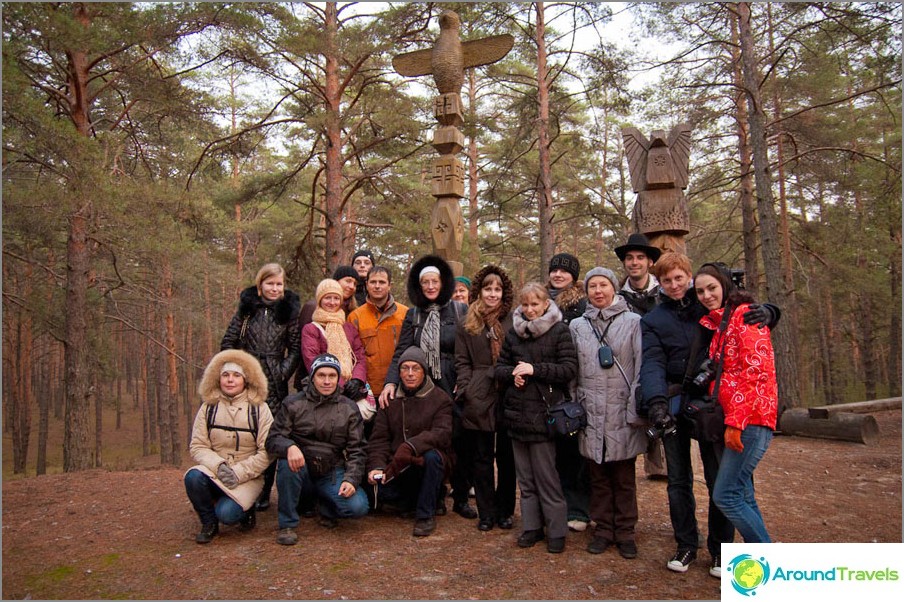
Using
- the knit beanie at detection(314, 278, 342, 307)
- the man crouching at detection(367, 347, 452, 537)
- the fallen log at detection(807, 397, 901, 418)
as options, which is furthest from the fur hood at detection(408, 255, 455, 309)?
the fallen log at detection(807, 397, 901, 418)

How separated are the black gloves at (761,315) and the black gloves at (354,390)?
2894 millimetres

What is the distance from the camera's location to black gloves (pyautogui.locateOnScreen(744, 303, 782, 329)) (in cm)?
305

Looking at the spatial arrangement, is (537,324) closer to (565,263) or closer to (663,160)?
(565,263)

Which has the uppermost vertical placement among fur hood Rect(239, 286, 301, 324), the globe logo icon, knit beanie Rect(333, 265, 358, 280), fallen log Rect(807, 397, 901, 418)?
knit beanie Rect(333, 265, 358, 280)

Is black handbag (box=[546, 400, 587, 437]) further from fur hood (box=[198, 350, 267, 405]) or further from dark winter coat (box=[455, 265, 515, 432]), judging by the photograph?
fur hood (box=[198, 350, 267, 405])

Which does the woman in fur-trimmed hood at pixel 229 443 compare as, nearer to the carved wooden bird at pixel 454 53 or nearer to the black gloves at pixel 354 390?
the black gloves at pixel 354 390

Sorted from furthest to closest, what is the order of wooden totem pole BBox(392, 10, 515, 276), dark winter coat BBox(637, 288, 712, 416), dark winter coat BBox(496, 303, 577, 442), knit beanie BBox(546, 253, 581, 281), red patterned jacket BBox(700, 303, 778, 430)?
1. wooden totem pole BBox(392, 10, 515, 276)
2. knit beanie BBox(546, 253, 581, 281)
3. dark winter coat BBox(496, 303, 577, 442)
4. dark winter coat BBox(637, 288, 712, 416)
5. red patterned jacket BBox(700, 303, 778, 430)

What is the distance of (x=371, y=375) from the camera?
4863 millimetres

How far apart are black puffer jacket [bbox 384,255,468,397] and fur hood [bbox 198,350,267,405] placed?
0.99m

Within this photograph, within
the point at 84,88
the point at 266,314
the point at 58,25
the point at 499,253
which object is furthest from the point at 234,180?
the point at 266,314

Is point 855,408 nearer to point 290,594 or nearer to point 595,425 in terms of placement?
point 595,425

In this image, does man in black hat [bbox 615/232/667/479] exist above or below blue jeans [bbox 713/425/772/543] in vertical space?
above

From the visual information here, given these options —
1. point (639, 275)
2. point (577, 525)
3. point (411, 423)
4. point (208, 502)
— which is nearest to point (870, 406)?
point (639, 275)

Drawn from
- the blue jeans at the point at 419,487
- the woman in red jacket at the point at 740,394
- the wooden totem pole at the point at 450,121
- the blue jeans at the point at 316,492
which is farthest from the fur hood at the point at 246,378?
the woman in red jacket at the point at 740,394
